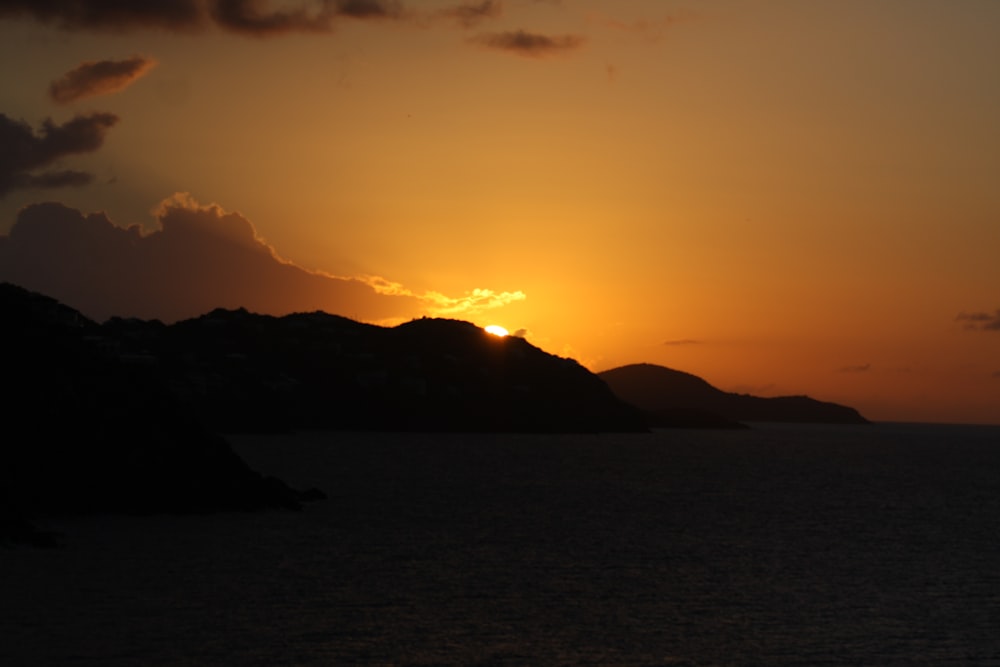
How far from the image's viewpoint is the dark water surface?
127 feet

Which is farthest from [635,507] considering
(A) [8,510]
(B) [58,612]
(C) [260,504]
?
(B) [58,612]

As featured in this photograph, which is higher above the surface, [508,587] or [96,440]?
[96,440]

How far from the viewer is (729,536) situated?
3044 inches

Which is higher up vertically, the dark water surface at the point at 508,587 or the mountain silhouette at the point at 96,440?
→ the mountain silhouette at the point at 96,440

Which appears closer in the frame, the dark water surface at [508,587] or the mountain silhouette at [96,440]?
the dark water surface at [508,587]

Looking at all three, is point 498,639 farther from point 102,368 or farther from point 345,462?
point 345,462

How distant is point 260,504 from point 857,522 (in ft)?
165

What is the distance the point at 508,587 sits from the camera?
171 ft

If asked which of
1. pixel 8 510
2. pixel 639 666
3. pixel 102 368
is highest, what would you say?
pixel 102 368

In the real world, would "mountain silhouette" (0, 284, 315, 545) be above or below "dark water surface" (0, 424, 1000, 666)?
above

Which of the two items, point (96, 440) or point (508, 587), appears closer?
point (508, 587)

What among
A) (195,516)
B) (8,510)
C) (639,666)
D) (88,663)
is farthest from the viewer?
(195,516)

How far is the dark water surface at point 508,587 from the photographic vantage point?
38.8 meters

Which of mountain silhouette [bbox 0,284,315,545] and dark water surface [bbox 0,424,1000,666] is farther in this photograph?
mountain silhouette [bbox 0,284,315,545]
